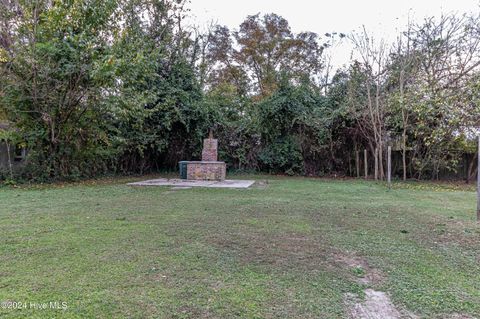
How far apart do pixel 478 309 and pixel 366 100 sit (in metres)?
11.5

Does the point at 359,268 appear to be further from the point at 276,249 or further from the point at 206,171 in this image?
the point at 206,171

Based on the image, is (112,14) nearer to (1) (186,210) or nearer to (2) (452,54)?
(1) (186,210)

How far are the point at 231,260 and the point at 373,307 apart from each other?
1.25 meters

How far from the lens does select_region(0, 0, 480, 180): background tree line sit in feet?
28.6

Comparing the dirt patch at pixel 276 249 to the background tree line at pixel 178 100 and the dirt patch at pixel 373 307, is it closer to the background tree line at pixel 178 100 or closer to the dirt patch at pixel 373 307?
the dirt patch at pixel 373 307

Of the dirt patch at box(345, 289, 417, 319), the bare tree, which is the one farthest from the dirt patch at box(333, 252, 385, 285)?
the bare tree

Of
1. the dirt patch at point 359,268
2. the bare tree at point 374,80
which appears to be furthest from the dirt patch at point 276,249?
the bare tree at point 374,80

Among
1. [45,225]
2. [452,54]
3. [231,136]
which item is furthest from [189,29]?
[45,225]

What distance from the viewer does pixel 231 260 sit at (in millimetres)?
2965

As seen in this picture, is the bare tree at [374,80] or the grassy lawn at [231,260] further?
the bare tree at [374,80]

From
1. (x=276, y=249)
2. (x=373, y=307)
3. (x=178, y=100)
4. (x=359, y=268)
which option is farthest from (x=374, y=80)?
(x=373, y=307)

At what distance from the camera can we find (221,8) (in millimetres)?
17156

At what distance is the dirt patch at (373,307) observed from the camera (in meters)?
2.01

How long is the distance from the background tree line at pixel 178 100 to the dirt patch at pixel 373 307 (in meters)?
4.10
